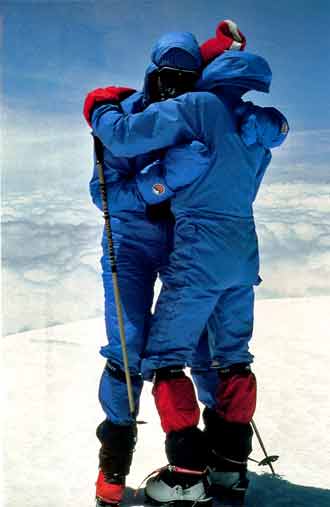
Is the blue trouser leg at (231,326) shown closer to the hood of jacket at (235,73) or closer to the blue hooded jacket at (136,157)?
the blue hooded jacket at (136,157)

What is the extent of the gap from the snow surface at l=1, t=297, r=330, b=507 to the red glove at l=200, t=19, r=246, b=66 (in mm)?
1195

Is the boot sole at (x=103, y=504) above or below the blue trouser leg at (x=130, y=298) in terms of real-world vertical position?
below

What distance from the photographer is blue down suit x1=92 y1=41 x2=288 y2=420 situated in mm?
1627

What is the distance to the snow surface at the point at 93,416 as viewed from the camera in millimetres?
1905

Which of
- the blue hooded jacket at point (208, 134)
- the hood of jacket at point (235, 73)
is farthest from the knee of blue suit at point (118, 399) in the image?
the hood of jacket at point (235, 73)

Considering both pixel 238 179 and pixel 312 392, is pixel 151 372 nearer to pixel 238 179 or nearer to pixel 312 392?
pixel 238 179

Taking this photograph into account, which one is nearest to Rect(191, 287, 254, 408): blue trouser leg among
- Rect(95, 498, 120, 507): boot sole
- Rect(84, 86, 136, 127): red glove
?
Rect(95, 498, 120, 507): boot sole

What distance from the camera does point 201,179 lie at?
166 cm

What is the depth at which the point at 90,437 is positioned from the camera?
223 cm

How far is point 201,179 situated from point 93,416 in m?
1.10

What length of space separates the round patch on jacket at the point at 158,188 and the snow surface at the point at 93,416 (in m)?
0.84

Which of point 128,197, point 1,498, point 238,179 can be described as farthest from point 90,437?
point 238,179

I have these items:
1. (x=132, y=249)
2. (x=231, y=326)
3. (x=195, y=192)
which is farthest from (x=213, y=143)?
(x=231, y=326)

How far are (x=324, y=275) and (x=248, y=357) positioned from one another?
126 inches
